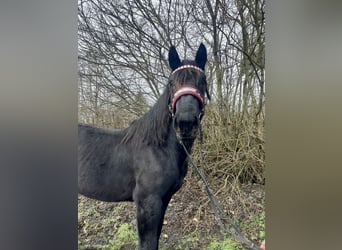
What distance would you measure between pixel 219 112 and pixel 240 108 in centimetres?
9

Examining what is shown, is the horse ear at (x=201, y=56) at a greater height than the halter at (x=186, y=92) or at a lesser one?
greater

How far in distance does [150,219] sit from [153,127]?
1.24ft

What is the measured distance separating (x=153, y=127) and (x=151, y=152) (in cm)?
10

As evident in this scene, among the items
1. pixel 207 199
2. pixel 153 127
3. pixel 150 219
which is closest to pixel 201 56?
pixel 153 127

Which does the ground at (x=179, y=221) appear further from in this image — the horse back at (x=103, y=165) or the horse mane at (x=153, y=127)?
the horse mane at (x=153, y=127)

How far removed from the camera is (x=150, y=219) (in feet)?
5.00

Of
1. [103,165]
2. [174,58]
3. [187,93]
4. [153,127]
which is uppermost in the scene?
[174,58]

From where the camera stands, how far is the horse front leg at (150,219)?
1.53 metres

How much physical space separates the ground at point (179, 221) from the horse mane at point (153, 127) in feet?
0.70

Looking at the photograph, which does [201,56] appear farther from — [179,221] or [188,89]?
[179,221]

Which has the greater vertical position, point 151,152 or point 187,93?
point 187,93

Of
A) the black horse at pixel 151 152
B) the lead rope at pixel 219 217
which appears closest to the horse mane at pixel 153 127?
the black horse at pixel 151 152
